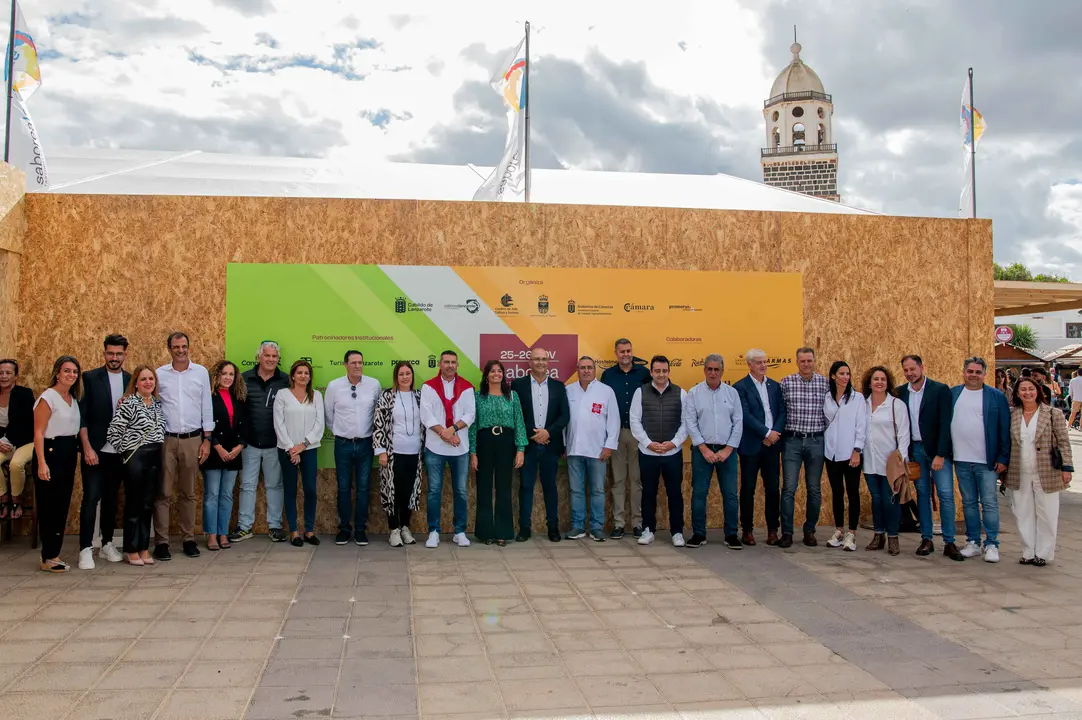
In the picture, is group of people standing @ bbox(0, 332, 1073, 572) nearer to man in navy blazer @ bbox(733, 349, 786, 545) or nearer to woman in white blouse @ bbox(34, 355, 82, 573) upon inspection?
man in navy blazer @ bbox(733, 349, 786, 545)

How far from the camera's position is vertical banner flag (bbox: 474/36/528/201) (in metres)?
9.85

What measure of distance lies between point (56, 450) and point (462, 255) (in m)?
Answer: 3.42

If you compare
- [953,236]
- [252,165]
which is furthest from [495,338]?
[252,165]

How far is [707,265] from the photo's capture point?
707 cm

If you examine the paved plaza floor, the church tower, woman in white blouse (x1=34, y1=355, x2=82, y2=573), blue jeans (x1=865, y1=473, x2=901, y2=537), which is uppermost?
the church tower

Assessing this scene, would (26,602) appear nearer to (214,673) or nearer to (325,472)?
(214,673)

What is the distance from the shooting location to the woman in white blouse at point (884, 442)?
5918 millimetres

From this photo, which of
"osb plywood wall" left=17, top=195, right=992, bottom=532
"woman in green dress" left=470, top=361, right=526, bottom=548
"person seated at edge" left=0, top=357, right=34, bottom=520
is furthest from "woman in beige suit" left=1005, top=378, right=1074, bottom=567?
"person seated at edge" left=0, top=357, right=34, bottom=520

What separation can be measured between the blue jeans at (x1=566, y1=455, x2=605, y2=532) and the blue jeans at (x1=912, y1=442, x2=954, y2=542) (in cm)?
252

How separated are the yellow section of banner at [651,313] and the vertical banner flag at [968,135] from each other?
20.2ft

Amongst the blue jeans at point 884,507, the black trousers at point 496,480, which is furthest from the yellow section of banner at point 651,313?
the blue jeans at point 884,507

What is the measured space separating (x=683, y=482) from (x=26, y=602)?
501 centimetres

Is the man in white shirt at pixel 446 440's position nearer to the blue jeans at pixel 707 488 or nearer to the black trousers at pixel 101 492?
the blue jeans at pixel 707 488

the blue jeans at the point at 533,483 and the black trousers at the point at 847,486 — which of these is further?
the blue jeans at the point at 533,483
